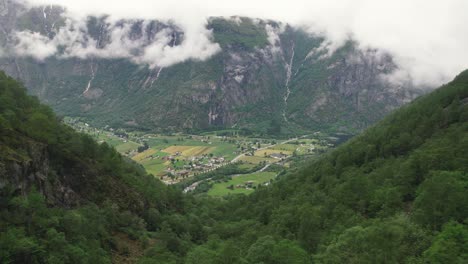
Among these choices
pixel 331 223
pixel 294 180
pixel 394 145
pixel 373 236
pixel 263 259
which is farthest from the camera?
pixel 294 180

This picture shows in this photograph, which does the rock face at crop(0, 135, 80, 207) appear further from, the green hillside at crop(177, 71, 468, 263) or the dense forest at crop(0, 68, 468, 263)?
the green hillside at crop(177, 71, 468, 263)

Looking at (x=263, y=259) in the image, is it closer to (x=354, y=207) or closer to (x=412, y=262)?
(x=412, y=262)

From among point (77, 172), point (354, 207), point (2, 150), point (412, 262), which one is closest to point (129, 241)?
point (77, 172)

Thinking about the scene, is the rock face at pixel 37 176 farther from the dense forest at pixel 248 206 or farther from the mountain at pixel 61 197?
the dense forest at pixel 248 206

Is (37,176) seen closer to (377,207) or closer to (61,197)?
(61,197)

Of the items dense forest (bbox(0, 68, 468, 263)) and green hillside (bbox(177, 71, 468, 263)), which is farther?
dense forest (bbox(0, 68, 468, 263))

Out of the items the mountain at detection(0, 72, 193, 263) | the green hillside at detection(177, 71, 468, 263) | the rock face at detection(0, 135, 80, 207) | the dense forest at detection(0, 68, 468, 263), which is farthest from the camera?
the rock face at detection(0, 135, 80, 207)

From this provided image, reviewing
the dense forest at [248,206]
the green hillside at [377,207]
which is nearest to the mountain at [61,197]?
the dense forest at [248,206]

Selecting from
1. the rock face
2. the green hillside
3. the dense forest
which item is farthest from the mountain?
the green hillside

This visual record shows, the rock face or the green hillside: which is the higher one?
the rock face
